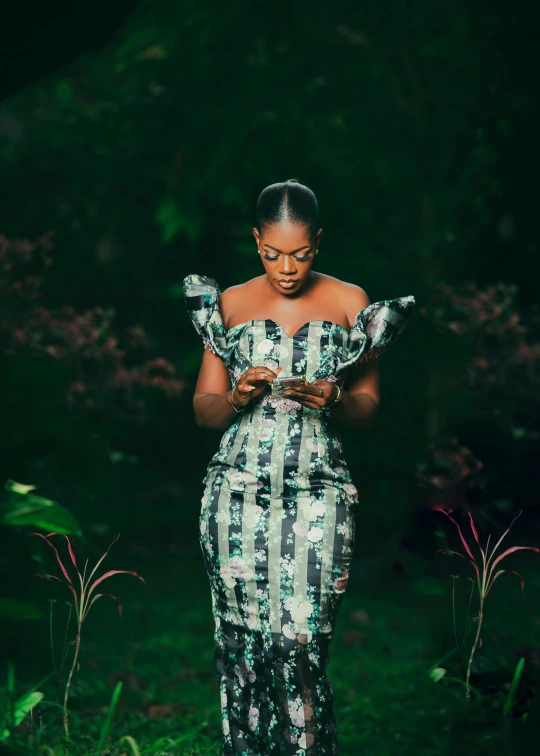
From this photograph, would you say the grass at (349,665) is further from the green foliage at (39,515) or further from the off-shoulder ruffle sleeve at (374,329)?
the off-shoulder ruffle sleeve at (374,329)

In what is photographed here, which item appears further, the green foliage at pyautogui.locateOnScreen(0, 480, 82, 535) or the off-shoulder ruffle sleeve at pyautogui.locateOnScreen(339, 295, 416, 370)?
the green foliage at pyautogui.locateOnScreen(0, 480, 82, 535)

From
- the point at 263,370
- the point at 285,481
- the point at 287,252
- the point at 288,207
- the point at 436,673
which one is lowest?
the point at 436,673

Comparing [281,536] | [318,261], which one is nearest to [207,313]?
[281,536]

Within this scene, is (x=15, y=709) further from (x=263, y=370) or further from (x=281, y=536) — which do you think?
(x=263, y=370)

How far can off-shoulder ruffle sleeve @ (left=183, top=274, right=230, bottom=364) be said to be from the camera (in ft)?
9.84

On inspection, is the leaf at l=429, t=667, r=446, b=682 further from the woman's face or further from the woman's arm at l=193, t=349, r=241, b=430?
the woman's face

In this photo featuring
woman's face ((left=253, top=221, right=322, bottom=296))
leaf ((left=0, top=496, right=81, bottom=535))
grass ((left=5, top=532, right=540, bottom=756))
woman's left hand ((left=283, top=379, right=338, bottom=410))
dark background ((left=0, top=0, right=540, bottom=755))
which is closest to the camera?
woman's left hand ((left=283, top=379, right=338, bottom=410))

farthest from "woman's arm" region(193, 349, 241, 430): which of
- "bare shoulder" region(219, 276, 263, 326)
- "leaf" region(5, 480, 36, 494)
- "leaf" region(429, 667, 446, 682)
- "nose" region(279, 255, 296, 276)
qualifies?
"leaf" region(429, 667, 446, 682)

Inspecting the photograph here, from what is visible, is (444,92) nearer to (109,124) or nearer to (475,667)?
(109,124)

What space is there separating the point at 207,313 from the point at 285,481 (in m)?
0.55

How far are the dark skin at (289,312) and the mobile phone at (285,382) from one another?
0.02 m

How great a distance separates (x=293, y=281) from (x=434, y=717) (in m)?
2.24

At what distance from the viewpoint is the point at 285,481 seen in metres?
2.86

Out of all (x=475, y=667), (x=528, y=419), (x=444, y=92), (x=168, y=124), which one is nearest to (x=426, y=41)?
(x=444, y=92)
